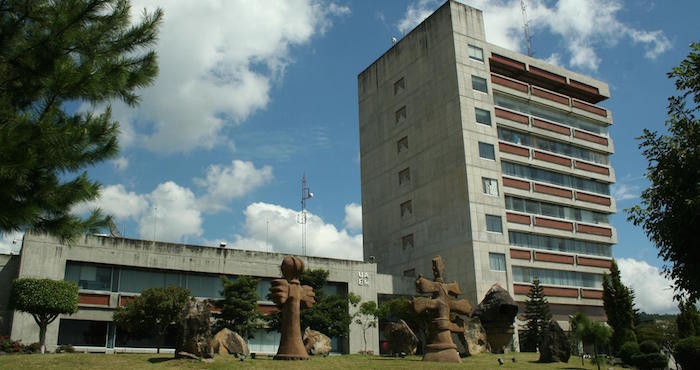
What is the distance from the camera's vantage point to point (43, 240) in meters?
34.2

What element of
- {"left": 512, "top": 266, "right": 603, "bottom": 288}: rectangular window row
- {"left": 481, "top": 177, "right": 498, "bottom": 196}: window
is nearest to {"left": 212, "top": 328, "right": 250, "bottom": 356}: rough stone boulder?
{"left": 481, "top": 177, "right": 498, "bottom": 196}: window

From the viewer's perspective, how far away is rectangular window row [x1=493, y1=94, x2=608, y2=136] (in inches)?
2082

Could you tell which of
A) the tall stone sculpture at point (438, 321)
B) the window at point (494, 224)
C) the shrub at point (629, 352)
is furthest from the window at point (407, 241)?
the tall stone sculpture at point (438, 321)

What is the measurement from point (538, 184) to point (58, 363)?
42357mm

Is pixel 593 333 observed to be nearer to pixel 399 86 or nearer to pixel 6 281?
pixel 6 281

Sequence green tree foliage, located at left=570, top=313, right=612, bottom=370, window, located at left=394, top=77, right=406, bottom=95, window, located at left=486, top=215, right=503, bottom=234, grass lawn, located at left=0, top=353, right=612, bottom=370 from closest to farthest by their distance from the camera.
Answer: grass lawn, located at left=0, top=353, right=612, bottom=370, green tree foliage, located at left=570, top=313, right=612, bottom=370, window, located at left=486, top=215, right=503, bottom=234, window, located at left=394, top=77, right=406, bottom=95

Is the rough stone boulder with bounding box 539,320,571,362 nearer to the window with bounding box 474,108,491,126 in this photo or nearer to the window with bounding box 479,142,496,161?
the window with bounding box 479,142,496,161

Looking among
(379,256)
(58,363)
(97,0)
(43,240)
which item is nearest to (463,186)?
(379,256)

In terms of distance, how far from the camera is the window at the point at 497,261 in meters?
46.2

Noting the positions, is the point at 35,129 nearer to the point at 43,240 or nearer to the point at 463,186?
the point at 43,240

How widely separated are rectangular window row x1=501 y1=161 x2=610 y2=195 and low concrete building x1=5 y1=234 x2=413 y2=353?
19.5 metres

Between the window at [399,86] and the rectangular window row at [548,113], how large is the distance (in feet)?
29.4

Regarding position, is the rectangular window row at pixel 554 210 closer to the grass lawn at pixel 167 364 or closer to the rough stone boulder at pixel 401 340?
the rough stone boulder at pixel 401 340

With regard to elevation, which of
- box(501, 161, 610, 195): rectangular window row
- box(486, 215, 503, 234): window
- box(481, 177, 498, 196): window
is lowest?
Result: box(486, 215, 503, 234): window
